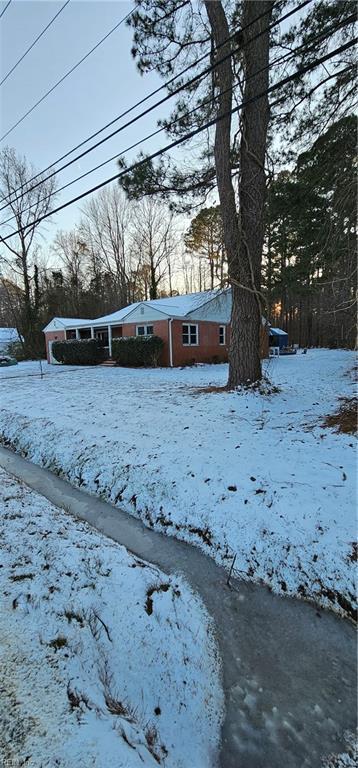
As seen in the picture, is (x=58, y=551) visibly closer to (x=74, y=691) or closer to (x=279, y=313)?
(x=74, y=691)

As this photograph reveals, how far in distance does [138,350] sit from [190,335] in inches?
112

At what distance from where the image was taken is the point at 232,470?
13.3ft

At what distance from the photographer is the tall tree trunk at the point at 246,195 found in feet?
23.2

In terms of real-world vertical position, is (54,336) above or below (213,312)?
below

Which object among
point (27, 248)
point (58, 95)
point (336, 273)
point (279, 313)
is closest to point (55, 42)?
point (58, 95)

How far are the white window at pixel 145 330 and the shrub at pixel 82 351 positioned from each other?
3972mm

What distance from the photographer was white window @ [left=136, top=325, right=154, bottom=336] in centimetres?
1773

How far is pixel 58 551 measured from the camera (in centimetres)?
297

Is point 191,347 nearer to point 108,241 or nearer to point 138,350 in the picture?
point 138,350

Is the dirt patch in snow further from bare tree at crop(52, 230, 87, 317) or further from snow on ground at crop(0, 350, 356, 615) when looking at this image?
bare tree at crop(52, 230, 87, 317)

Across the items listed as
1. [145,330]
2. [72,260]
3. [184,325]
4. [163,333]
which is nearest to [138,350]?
[145,330]

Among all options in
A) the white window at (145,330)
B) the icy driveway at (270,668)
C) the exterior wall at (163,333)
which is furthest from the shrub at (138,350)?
the icy driveway at (270,668)

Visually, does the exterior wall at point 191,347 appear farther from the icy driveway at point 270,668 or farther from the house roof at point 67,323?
the icy driveway at point 270,668

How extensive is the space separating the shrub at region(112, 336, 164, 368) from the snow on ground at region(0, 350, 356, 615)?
8967 mm
